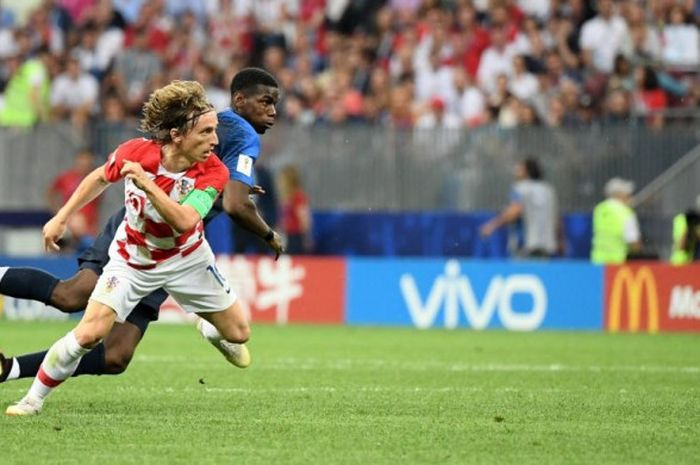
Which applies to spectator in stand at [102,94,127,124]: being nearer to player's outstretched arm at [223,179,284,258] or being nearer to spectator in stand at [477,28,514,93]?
spectator in stand at [477,28,514,93]

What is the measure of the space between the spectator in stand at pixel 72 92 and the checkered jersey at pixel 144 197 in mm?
13260

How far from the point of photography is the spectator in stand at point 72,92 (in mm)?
21984

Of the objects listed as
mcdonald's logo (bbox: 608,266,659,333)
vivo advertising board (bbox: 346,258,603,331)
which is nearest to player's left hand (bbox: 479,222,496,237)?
vivo advertising board (bbox: 346,258,603,331)

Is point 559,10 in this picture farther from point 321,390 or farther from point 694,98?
point 321,390

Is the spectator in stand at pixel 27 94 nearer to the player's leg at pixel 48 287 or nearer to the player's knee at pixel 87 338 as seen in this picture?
the player's leg at pixel 48 287

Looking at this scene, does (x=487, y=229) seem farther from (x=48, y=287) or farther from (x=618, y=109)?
(x=48, y=287)

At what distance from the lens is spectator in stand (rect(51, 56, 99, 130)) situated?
866 inches

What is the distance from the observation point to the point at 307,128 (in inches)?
817

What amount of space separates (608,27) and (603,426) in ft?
44.2

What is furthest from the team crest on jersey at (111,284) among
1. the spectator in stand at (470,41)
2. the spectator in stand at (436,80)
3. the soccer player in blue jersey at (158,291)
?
the spectator in stand at (470,41)

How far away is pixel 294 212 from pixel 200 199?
11.9 metres

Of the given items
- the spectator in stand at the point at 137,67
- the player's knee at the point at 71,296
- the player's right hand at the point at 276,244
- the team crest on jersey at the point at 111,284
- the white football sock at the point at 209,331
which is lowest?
the white football sock at the point at 209,331

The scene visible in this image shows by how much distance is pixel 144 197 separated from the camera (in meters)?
8.59

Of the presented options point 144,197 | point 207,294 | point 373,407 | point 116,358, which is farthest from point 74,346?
point 373,407
